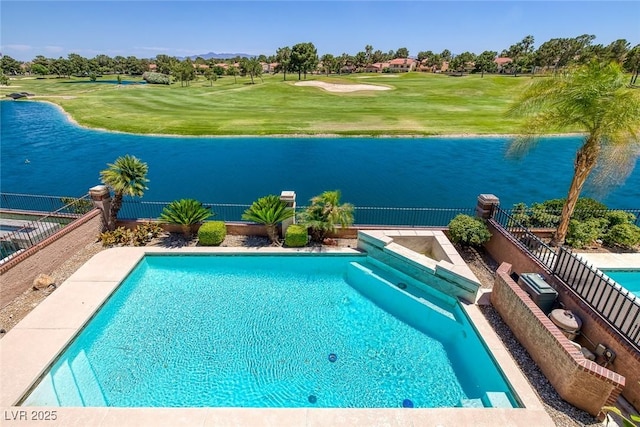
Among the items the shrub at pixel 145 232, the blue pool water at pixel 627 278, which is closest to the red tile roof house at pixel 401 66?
the blue pool water at pixel 627 278

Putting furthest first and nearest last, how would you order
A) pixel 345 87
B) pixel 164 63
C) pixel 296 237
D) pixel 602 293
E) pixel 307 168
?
1. pixel 164 63
2. pixel 345 87
3. pixel 307 168
4. pixel 296 237
5. pixel 602 293

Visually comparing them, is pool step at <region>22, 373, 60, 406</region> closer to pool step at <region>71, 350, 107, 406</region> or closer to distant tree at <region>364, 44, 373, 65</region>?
pool step at <region>71, 350, 107, 406</region>

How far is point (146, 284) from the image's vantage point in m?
12.0

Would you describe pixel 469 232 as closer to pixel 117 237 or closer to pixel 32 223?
pixel 117 237

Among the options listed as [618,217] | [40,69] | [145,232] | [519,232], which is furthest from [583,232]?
[40,69]

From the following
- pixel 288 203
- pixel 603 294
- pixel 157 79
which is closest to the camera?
pixel 603 294

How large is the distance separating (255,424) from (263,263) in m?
7.12

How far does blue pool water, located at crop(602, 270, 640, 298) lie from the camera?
11652mm

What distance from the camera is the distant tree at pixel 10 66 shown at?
121262 mm

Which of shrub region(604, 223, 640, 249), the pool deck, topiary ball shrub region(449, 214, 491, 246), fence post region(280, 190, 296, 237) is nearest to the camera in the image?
the pool deck

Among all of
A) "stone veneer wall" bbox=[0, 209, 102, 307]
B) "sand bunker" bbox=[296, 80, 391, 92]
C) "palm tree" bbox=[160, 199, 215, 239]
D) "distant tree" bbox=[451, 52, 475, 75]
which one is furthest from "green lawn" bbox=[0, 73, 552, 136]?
"distant tree" bbox=[451, 52, 475, 75]

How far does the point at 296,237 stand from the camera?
13.7 meters

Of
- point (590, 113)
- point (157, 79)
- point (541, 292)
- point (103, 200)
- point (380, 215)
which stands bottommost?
point (380, 215)

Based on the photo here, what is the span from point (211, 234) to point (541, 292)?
38.9 feet
